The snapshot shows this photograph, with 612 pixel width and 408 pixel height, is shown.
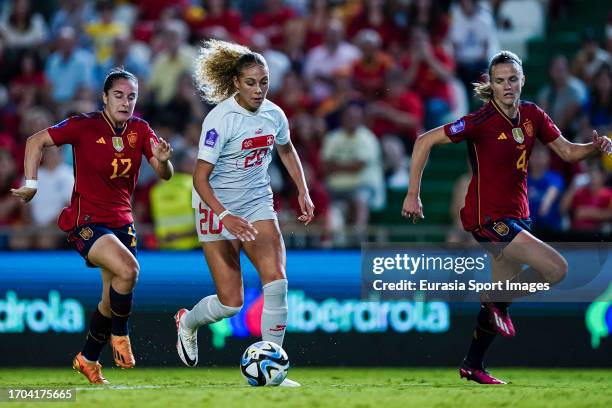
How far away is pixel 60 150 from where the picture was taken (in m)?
15.2

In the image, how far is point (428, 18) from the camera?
16.6 m

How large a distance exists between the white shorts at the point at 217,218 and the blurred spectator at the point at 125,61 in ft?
23.6

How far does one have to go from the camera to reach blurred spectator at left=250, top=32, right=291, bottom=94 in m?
16.3

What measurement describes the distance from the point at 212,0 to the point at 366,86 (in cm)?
277

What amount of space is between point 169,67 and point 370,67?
8.47 ft

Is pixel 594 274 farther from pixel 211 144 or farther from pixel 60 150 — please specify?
pixel 60 150

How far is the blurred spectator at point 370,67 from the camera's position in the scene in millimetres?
15851

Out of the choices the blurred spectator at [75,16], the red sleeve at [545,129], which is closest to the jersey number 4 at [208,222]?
the red sleeve at [545,129]

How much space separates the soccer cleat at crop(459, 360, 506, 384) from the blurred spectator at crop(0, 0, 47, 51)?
9735 millimetres

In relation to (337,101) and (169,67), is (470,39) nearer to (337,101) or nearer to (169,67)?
(337,101)

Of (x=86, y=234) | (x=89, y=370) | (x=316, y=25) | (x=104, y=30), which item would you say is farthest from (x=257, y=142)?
(x=104, y=30)

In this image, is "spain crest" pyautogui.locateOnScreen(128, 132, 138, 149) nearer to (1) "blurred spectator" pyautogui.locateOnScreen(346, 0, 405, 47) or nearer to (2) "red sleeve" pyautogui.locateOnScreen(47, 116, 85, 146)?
(2) "red sleeve" pyautogui.locateOnScreen(47, 116, 85, 146)

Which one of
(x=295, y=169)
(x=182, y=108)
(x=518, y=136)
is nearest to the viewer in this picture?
(x=518, y=136)

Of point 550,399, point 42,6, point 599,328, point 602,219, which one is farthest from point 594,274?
point 42,6
